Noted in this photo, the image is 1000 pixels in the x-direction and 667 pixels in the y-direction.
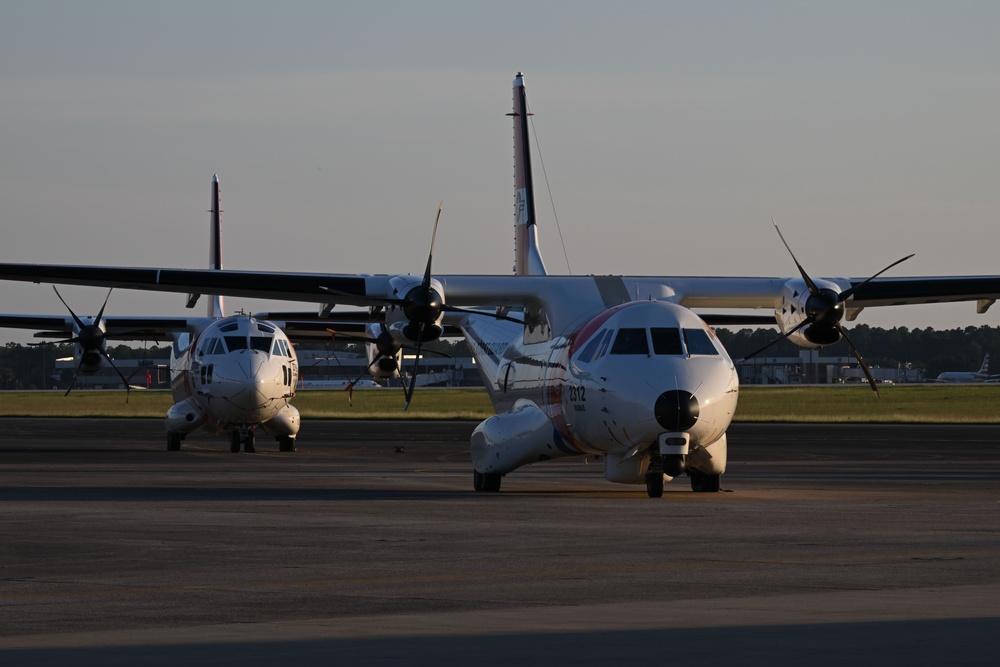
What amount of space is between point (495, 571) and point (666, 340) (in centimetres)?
973

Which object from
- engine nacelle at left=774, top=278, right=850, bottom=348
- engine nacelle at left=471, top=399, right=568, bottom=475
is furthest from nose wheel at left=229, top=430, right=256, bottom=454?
engine nacelle at left=774, top=278, right=850, bottom=348

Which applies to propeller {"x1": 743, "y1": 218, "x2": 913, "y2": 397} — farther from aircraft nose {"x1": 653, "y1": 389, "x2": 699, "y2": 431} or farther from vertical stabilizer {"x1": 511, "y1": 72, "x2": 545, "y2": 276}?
vertical stabilizer {"x1": 511, "y1": 72, "x2": 545, "y2": 276}

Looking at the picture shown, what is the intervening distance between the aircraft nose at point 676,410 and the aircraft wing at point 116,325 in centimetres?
2597

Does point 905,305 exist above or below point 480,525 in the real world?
above

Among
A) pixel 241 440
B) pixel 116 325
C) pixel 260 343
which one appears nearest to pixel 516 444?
pixel 260 343

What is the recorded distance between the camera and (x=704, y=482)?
23.0m

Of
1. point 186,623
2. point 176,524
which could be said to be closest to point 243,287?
point 176,524

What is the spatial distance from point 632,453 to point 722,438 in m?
1.57

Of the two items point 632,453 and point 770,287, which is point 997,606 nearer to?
point 632,453

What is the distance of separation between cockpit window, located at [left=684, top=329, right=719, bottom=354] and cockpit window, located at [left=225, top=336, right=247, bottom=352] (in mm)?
18184

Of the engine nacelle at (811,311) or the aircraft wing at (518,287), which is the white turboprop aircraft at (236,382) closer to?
the aircraft wing at (518,287)

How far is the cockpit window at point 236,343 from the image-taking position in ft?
124

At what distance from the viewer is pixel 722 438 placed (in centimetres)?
2238

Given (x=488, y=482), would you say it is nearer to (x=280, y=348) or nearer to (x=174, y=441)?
(x=280, y=348)
